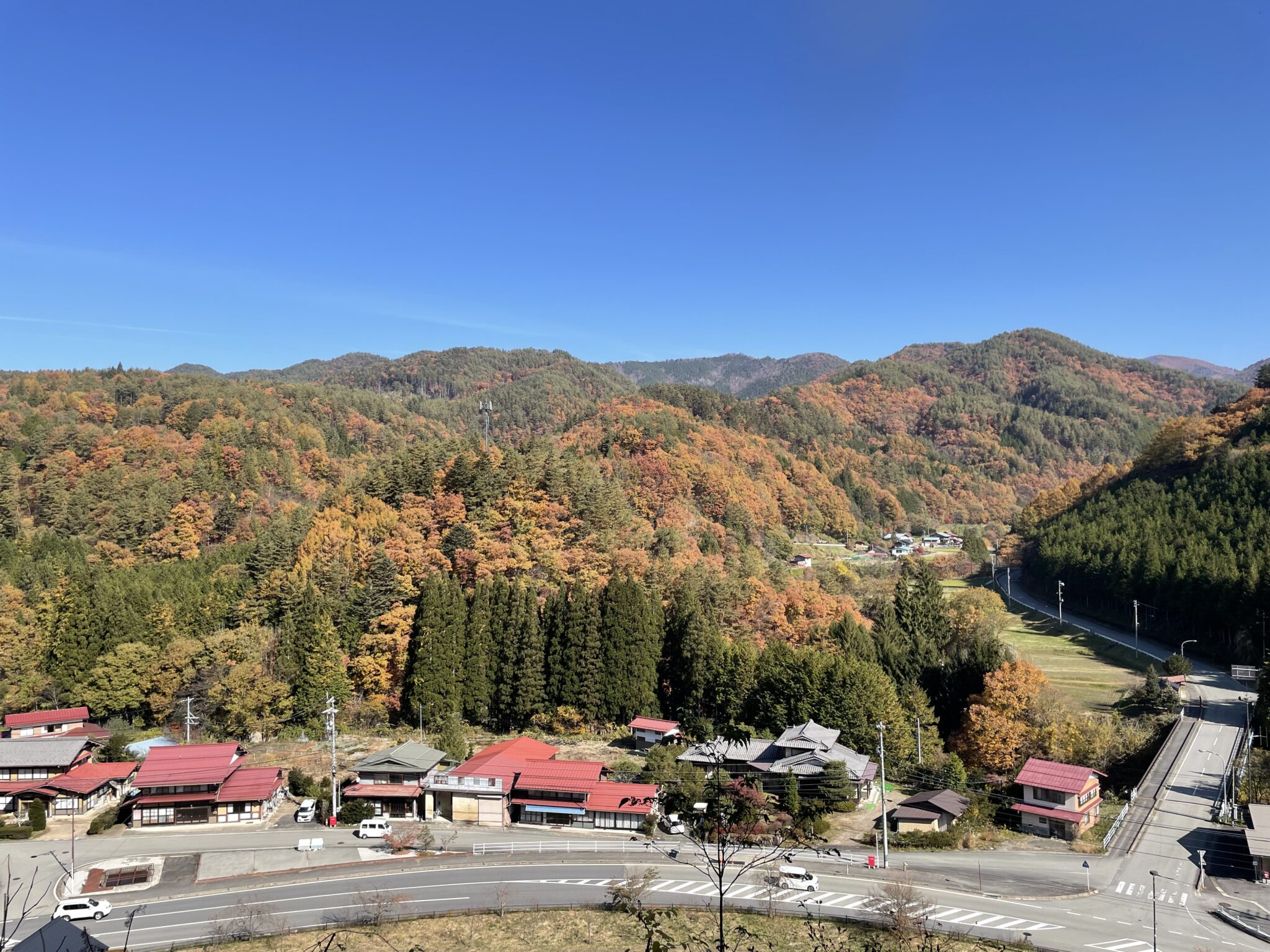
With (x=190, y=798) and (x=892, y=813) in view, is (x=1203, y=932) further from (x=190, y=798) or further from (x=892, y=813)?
(x=190, y=798)

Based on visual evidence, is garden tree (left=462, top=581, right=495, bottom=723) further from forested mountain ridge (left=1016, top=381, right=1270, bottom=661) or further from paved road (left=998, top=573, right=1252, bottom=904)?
forested mountain ridge (left=1016, top=381, right=1270, bottom=661)

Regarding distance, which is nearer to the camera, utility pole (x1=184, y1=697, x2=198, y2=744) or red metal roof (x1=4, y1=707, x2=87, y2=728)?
red metal roof (x1=4, y1=707, x2=87, y2=728)

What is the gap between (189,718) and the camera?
165 feet

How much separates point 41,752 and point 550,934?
33027mm

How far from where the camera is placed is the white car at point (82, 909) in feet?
91.0

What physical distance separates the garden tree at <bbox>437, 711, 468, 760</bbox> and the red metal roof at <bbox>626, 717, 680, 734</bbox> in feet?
33.8

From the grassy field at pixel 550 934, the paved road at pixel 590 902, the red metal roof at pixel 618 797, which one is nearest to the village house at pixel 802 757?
the red metal roof at pixel 618 797

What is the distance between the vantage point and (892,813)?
38.8 meters

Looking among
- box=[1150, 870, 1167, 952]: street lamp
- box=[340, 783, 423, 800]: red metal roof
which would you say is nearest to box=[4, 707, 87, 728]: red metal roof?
box=[340, 783, 423, 800]: red metal roof

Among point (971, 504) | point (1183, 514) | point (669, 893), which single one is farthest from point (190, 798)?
point (971, 504)

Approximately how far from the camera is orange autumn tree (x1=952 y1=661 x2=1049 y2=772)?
4403 cm

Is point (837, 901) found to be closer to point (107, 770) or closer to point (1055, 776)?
point (1055, 776)

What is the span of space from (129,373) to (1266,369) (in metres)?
168

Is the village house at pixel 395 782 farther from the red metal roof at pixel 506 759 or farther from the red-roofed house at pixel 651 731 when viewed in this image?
the red-roofed house at pixel 651 731
